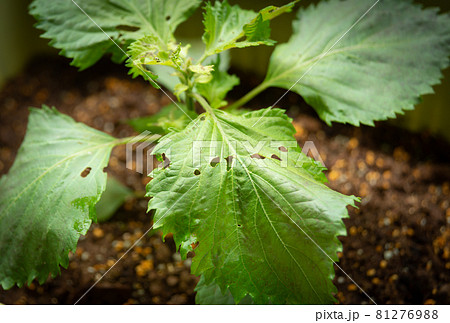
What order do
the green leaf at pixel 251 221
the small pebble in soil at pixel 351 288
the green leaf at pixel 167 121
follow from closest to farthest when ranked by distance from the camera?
the green leaf at pixel 251 221 → the green leaf at pixel 167 121 → the small pebble in soil at pixel 351 288

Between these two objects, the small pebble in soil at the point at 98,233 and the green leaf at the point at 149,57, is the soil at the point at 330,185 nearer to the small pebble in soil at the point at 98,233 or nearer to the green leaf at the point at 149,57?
the small pebble in soil at the point at 98,233

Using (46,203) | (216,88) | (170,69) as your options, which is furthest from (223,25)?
(46,203)

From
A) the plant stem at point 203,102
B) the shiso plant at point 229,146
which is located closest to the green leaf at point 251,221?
the shiso plant at point 229,146

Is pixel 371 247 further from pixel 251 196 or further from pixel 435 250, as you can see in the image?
pixel 251 196

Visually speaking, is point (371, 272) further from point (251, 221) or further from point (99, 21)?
point (99, 21)

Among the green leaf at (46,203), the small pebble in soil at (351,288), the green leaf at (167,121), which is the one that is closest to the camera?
the green leaf at (46,203)

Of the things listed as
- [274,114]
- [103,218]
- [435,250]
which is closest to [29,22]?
[103,218]

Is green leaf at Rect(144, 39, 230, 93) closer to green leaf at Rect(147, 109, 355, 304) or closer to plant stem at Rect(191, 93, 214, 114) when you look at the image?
plant stem at Rect(191, 93, 214, 114)

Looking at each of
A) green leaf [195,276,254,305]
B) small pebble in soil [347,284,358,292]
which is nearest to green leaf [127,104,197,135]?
green leaf [195,276,254,305]
